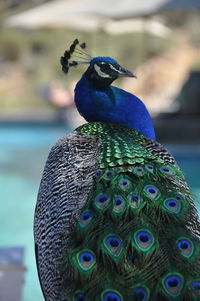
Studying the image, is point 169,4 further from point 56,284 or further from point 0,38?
point 0,38

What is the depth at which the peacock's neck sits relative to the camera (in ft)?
6.75

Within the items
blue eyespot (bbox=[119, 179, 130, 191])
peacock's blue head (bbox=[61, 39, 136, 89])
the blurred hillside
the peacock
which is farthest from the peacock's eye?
the blurred hillside

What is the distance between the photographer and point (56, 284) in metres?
1.42

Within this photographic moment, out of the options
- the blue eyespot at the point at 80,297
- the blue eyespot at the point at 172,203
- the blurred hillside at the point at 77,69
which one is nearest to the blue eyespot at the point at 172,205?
the blue eyespot at the point at 172,203

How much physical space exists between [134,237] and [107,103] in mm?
783

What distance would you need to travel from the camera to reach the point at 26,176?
20.0 ft

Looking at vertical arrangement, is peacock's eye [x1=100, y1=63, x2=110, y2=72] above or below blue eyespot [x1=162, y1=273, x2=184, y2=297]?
above

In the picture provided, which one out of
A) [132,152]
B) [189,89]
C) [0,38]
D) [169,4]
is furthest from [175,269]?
[0,38]

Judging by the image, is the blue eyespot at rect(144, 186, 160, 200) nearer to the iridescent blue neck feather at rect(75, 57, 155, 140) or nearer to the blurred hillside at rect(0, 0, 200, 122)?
the iridescent blue neck feather at rect(75, 57, 155, 140)

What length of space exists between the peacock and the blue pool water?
224mm

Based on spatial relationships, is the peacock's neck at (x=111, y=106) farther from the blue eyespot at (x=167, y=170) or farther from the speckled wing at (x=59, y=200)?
the blue eyespot at (x=167, y=170)

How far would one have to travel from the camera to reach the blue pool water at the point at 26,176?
12.4 feet

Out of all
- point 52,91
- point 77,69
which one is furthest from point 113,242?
point 77,69

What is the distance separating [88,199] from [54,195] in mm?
140
